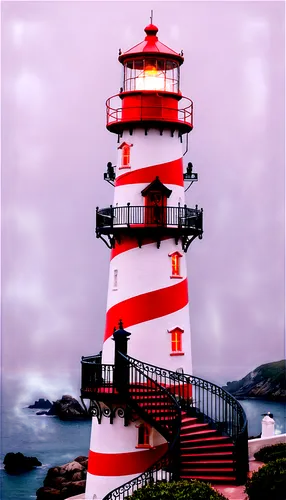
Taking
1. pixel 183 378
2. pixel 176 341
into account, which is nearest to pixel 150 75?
pixel 176 341

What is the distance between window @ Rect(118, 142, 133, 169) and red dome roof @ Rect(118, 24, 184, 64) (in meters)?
2.29

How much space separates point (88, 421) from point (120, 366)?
2484cm

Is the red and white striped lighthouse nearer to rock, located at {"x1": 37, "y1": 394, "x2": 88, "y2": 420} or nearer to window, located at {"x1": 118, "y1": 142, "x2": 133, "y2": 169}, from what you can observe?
window, located at {"x1": 118, "y1": 142, "x2": 133, "y2": 169}

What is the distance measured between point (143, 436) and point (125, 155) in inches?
284

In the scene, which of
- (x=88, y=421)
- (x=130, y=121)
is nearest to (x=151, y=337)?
(x=130, y=121)

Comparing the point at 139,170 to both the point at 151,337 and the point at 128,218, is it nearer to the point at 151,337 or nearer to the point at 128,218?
the point at 128,218

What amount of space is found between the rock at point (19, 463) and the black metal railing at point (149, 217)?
20.0 metres

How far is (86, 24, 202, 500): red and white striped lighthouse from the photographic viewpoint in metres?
32.7

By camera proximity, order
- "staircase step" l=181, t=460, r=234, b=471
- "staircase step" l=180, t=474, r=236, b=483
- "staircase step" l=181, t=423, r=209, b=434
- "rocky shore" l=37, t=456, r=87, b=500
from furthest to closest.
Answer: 1. "rocky shore" l=37, t=456, r=87, b=500
2. "staircase step" l=181, t=423, r=209, b=434
3. "staircase step" l=181, t=460, r=234, b=471
4. "staircase step" l=180, t=474, r=236, b=483

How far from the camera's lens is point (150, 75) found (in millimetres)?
34250

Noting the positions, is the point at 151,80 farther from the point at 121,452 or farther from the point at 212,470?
the point at 212,470

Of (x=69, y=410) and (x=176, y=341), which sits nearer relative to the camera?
(x=176, y=341)

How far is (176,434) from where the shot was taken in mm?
30516

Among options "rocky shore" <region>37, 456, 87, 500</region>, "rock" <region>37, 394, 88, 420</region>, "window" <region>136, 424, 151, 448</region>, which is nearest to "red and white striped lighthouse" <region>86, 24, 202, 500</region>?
"window" <region>136, 424, 151, 448</region>
